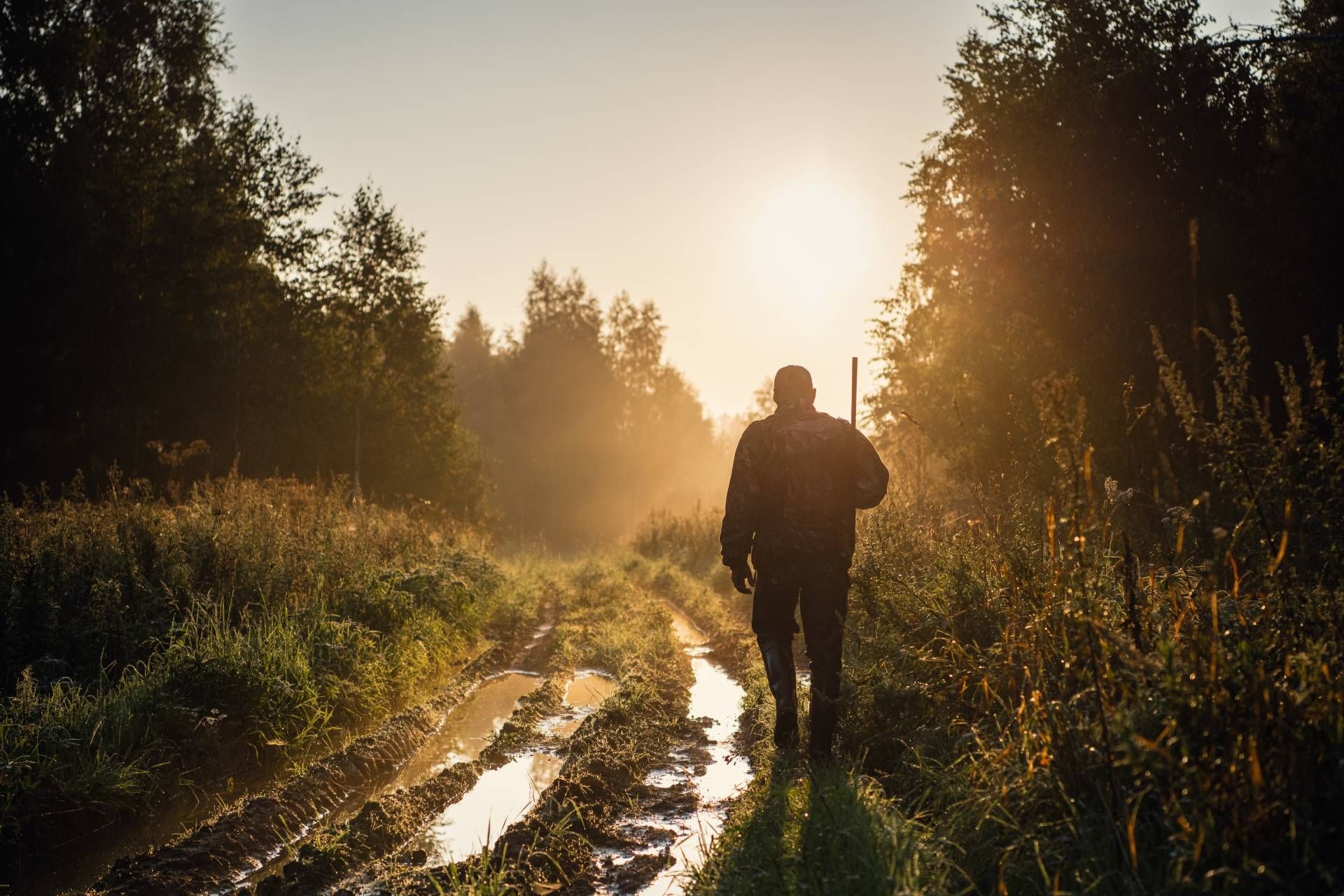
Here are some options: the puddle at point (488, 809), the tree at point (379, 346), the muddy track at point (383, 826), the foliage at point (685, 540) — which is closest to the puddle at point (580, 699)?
the muddy track at point (383, 826)

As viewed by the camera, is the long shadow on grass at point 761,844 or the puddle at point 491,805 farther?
the puddle at point 491,805

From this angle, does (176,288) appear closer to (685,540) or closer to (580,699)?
(685,540)

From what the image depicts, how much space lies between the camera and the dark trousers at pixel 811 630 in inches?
218

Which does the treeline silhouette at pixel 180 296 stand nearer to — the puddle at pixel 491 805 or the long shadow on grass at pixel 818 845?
the puddle at pixel 491 805

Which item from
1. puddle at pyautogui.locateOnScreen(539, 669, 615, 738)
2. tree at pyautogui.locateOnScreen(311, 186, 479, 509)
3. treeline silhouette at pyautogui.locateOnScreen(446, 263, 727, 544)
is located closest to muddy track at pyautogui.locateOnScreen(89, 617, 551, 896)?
puddle at pyautogui.locateOnScreen(539, 669, 615, 738)

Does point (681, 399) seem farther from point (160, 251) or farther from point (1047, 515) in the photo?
point (1047, 515)

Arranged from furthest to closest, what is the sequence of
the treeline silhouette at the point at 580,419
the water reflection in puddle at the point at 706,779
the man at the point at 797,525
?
the treeline silhouette at the point at 580,419 < the man at the point at 797,525 < the water reflection in puddle at the point at 706,779

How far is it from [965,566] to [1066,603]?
263 centimetres

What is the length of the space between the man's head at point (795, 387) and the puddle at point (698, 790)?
249 cm

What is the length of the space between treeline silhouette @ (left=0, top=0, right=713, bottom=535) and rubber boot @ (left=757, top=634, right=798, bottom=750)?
1115cm

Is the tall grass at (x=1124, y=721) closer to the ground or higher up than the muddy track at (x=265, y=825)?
higher up

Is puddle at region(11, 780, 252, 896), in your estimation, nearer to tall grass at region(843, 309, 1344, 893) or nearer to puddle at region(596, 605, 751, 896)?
puddle at region(596, 605, 751, 896)

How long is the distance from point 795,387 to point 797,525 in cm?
94

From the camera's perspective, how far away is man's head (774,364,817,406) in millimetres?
5969
